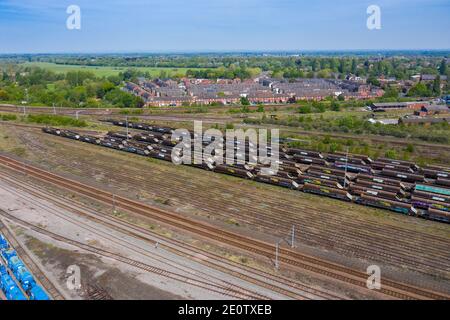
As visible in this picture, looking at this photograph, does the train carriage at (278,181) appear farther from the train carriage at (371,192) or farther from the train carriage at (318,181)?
the train carriage at (371,192)

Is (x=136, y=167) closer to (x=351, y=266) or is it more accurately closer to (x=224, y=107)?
(x=351, y=266)

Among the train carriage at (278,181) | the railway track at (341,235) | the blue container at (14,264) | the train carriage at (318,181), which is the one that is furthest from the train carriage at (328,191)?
the blue container at (14,264)

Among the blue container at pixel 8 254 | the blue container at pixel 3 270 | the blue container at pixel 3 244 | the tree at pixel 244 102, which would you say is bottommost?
the blue container at pixel 3 270

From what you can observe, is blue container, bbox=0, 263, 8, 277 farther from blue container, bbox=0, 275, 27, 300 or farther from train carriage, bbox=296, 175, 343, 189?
train carriage, bbox=296, 175, 343, 189

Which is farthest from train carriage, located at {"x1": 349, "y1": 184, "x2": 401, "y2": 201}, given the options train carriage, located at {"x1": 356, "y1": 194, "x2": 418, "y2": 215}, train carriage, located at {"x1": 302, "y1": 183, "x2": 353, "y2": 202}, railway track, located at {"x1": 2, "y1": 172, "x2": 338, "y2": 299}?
railway track, located at {"x1": 2, "y1": 172, "x2": 338, "y2": 299}

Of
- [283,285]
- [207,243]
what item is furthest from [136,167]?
[283,285]
